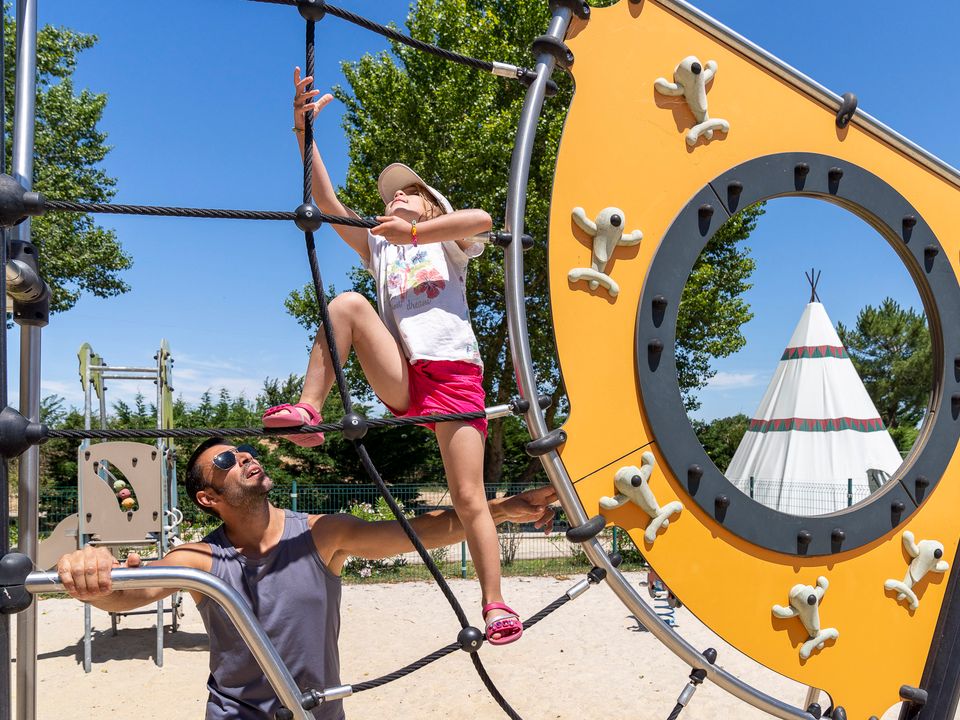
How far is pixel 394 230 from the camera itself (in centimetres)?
151

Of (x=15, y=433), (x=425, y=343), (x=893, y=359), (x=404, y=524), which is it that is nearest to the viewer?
(x=15, y=433)

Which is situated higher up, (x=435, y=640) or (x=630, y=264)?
(x=630, y=264)

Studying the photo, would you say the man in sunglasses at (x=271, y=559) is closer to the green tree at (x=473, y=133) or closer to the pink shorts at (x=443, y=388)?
the pink shorts at (x=443, y=388)

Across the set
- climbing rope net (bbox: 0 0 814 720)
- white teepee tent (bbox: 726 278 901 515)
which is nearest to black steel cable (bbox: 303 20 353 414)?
climbing rope net (bbox: 0 0 814 720)

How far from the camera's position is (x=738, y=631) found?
1.73 meters

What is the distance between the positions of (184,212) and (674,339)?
107cm

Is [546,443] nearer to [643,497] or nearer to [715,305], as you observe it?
[643,497]

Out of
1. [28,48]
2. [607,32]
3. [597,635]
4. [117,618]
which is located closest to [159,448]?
[117,618]

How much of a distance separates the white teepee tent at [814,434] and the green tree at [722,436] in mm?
4110

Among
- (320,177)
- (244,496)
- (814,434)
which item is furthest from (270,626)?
(814,434)

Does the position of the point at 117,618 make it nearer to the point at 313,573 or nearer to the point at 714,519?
the point at 313,573

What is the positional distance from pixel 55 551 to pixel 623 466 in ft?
18.7

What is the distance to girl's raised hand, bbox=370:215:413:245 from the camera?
1500 millimetres

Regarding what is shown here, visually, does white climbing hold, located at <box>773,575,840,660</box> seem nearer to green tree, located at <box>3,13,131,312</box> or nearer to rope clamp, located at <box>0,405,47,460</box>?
rope clamp, located at <box>0,405,47,460</box>
